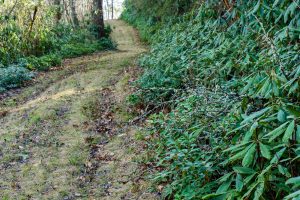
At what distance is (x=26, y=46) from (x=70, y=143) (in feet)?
24.6

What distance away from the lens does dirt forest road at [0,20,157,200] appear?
4492mm

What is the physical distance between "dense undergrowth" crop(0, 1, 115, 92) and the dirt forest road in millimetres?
858

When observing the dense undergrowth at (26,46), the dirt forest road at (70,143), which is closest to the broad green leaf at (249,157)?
the dirt forest road at (70,143)

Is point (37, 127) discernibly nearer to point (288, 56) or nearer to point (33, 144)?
point (33, 144)

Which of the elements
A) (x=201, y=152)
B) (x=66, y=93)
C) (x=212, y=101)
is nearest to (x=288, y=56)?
(x=212, y=101)

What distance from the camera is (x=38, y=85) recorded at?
9.82 metres

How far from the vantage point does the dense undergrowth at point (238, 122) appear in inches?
103

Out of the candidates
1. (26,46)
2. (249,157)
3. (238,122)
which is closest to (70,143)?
(238,122)

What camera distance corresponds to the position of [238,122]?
3.22m

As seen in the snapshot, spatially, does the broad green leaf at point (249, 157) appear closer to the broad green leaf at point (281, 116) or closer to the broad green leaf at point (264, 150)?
the broad green leaf at point (264, 150)

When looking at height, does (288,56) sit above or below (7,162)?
above

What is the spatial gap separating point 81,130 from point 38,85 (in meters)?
4.06

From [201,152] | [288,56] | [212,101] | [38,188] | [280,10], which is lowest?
A: [38,188]

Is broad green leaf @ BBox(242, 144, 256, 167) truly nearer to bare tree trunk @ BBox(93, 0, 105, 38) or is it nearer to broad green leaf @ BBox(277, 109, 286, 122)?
broad green leaf @ BBox(277, 109, 286, 122)
